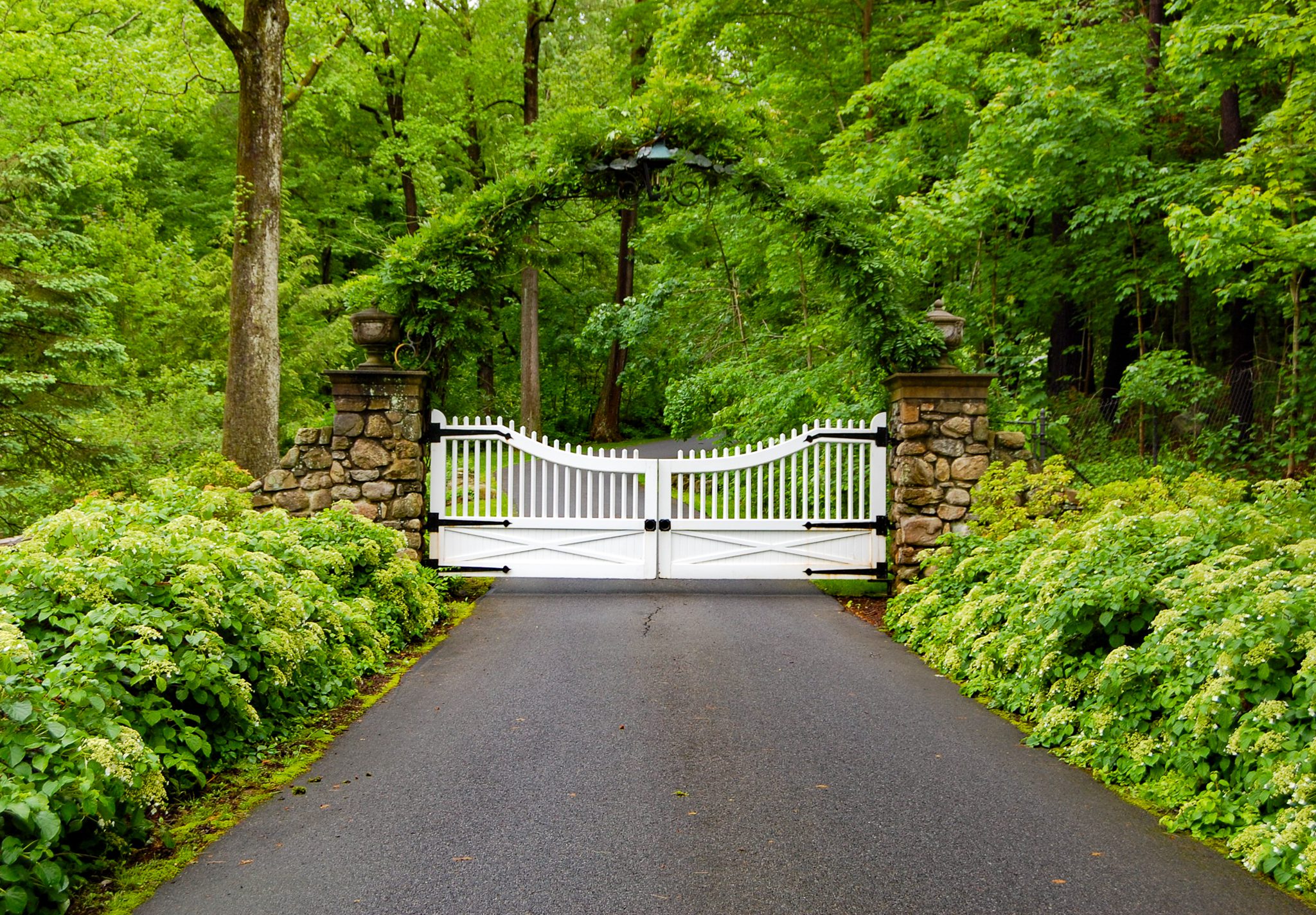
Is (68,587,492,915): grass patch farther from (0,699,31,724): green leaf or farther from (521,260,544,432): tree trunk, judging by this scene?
(521,260,544,432): tree trunk

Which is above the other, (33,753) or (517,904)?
(33,753)

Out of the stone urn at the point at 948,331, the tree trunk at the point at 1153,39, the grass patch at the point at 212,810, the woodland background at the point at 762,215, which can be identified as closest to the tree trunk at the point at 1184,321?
the woodland background at the point at 762,215

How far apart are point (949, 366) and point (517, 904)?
21.6ft

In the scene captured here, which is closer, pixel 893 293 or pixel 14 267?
pixel 893 293

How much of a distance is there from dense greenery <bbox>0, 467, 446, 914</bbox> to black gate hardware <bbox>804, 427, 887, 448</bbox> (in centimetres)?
429

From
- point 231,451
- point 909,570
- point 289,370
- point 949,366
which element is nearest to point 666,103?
point 949,366

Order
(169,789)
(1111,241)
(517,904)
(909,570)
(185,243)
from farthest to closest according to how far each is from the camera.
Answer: (185,243), (1111,241), (909,570), (169,789), (517,904)

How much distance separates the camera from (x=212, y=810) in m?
3.41

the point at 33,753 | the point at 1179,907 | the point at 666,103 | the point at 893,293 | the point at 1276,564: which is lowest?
the point at 1179,907

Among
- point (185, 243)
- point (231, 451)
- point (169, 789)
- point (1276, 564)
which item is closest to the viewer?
point (169, 789)

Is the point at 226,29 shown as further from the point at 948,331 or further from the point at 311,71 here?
the point at 948,331

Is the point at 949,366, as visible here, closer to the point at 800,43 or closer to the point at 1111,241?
the point at 1111,241

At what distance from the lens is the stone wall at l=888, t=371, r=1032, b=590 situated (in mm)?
7957

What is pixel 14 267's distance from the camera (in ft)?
35.2
